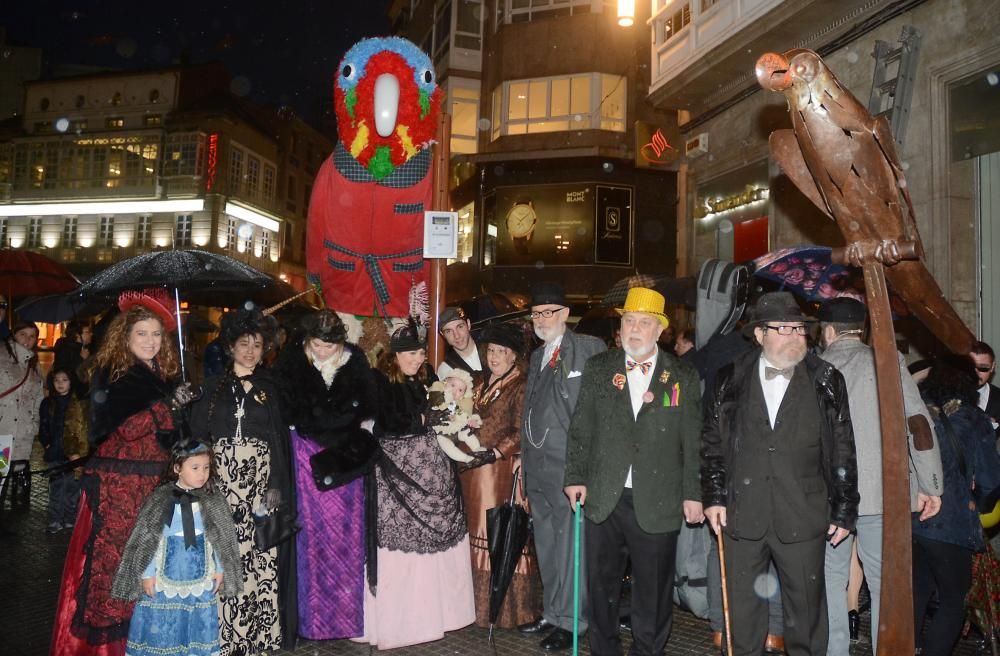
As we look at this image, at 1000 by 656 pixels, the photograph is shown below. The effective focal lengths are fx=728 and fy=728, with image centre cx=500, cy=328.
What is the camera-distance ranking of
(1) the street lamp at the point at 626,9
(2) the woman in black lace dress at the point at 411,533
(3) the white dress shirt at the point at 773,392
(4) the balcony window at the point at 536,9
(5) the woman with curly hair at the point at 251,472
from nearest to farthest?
(3) the white dress shirt at the point at 773,392
(5) the woman with curly hair at the point at 251,472
(2) the woman in black lace dress at the point at 411,533
(1) the street lamp at the point at 626,9
(4) the balcony window at the point at 536,9

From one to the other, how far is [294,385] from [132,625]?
5.21ft

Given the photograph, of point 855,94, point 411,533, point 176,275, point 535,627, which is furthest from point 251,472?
Result: point 855,94

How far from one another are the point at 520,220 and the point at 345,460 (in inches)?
654

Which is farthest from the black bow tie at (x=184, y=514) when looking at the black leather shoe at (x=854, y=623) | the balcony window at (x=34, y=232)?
the balcony window at (x=34, y=232)

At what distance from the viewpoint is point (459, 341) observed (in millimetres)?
5910

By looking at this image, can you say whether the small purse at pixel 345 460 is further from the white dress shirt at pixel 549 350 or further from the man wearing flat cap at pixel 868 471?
the man wearing flat cap at pixel 868 471

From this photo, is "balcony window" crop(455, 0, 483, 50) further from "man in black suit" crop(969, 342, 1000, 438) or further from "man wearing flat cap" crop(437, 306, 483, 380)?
"man in black suit" crop(969, 342, 1000, 438)

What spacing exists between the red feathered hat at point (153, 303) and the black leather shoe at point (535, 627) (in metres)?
3.11

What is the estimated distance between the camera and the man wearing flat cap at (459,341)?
19.3ft

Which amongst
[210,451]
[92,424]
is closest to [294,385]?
[210,451]

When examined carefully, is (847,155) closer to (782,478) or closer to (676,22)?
(782,478)

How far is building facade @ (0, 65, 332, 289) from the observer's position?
40.4m

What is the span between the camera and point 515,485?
203 inches

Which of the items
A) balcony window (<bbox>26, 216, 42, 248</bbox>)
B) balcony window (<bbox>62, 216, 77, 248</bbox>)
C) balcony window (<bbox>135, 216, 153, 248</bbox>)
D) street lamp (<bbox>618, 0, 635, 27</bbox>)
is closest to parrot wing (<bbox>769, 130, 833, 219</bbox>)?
street lamp (<bbox>618, 0, 635, 27</bbox>)
